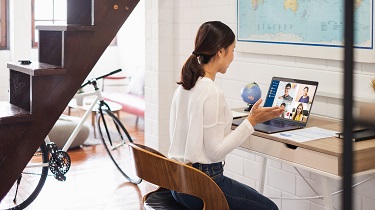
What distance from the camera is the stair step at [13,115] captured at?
274cm

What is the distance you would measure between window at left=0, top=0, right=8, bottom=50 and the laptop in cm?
599

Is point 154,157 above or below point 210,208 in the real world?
above

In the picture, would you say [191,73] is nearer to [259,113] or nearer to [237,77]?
[259,113]

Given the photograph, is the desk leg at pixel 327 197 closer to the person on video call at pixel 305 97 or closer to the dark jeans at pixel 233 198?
the dark jeans at pixel 233 198

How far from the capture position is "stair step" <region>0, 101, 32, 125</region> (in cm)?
274

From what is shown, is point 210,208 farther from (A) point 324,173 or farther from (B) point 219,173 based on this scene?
(A) point 324,173

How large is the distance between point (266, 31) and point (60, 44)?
4.26ft

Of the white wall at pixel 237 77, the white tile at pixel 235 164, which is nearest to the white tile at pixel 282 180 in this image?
the white wall at pixel 237 77

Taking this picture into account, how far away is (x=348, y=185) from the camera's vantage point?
710 millimetres

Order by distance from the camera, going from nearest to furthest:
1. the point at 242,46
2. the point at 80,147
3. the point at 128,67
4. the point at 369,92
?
1. the point at 369,92
2. the point at 242,46
3. the point at 80,147
4. the point at 128,67

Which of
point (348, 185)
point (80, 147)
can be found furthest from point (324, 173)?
point (80, 147)

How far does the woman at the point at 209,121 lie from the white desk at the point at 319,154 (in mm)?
170

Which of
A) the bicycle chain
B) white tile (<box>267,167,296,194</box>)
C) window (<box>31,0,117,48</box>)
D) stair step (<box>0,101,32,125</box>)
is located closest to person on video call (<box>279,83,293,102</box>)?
white tile (<box>267,167,296,194</box>)

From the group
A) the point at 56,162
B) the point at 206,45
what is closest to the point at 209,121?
the point at 206,45
